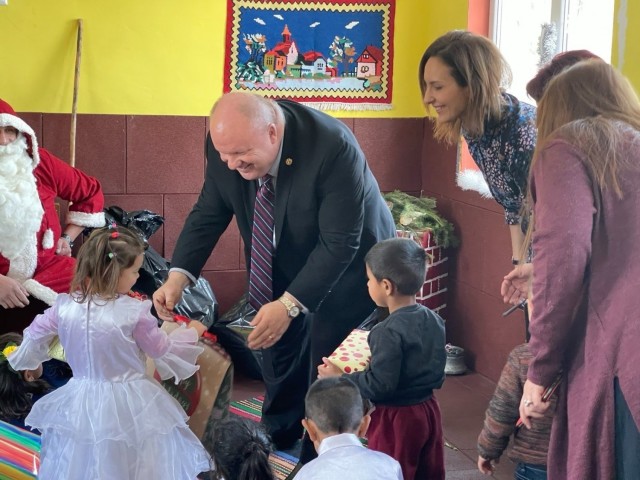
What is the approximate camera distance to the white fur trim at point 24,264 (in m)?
4.37

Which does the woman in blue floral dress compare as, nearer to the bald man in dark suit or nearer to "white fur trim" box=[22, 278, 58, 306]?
the bald man in dark suit

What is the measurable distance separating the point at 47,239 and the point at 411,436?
2.26m

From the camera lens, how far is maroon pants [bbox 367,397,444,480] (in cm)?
296

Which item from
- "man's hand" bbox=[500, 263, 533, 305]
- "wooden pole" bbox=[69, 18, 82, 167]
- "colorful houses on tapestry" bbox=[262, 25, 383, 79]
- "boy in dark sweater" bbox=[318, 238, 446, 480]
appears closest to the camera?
"man's hand" bbox=[500, 263, 533, 305]

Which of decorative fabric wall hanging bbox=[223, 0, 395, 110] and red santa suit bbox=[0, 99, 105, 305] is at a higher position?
decorative fabric wall hanging bbox=[223, 0, 395, 110]

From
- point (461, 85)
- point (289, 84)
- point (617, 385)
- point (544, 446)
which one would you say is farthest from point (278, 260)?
point (289, 84)

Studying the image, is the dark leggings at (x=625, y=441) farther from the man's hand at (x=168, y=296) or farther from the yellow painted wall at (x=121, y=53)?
the yellow painted wall at (x=121, y=53)

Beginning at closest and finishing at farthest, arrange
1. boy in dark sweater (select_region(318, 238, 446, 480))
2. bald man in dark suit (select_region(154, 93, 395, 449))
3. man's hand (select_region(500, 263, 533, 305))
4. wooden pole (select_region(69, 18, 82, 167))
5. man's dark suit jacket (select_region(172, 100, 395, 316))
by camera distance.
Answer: man's hand (select_region(500, 263, 533, 305))
boy in dark sweater (select_region(318, 238, 446, 480))
bald man in dark suit (select_region(154, 93, 395, 449))
man's dark suit jacket (select_region(172, 100, 395, 316))
wooden pole (select_region(69, 18, 82, 167))

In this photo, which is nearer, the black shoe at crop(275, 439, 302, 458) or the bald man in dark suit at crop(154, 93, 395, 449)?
the bald man in dark suit at crop(154, 93, 395, 449)

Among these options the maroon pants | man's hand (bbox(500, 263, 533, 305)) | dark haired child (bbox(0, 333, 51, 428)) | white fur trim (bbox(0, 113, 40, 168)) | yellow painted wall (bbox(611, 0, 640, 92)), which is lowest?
dark haired child (bbox(0, 333, 51, 428))

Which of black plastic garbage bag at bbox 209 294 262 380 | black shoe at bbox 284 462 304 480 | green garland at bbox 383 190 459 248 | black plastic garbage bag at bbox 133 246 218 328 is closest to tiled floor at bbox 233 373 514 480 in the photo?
black plastic garbage bag at bbox 209 294 262 380

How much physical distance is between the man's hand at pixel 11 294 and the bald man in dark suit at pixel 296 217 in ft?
3.53

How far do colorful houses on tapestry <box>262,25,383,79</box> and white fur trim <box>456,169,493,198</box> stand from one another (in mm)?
806

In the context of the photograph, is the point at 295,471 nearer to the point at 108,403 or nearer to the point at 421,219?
the point at 108,403
